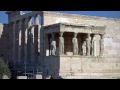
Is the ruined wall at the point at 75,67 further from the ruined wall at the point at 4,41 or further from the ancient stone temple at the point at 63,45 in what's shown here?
the ruined wall at the point at 4,41

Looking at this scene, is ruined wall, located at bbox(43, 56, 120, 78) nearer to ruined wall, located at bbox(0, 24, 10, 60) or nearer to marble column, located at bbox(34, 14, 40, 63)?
marble column, located at bbox(34, 14, 40, 63)

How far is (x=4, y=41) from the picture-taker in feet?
97.2

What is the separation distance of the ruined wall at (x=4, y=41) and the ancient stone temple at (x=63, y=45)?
0.10 metres

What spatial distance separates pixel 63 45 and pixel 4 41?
8.36 metres

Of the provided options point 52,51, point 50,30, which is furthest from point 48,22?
point 52,51

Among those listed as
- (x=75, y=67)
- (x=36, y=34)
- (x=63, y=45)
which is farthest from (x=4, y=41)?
(x=75, y=67)

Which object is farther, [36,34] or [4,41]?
[4,41]

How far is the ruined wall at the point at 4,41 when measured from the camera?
2927 cm

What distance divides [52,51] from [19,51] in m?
5.52

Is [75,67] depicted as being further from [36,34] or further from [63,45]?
[36,34]

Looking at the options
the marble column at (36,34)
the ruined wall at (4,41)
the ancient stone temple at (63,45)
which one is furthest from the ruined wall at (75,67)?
the ruined wall at (4,41)

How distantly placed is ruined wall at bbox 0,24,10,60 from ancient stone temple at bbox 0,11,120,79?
10 centimetres
